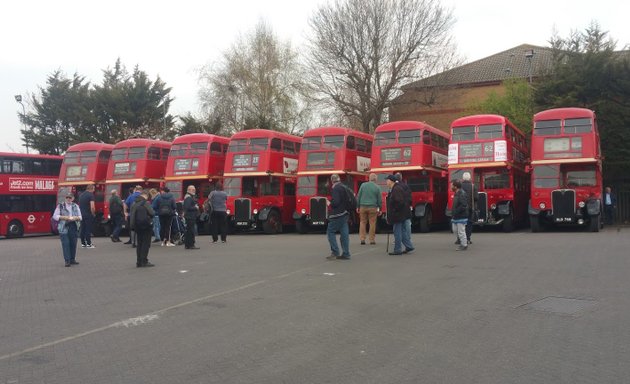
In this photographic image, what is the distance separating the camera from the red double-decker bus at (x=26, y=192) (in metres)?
27.1

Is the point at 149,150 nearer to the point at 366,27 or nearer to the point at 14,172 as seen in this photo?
the point at 14,172

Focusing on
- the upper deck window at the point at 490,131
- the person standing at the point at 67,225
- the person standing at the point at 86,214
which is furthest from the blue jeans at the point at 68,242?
the upper deck window at the point at 490,131

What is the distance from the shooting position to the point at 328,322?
21.2ft

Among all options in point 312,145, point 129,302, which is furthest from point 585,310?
point 312,145

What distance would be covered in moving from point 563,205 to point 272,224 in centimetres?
1121

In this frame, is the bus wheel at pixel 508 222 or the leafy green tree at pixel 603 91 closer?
the bus wheel at pixel 508 222

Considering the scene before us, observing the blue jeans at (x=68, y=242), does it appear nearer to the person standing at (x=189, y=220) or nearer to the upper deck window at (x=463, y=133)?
the person standing at (x=189, y=220)

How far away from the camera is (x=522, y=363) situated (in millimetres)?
4844

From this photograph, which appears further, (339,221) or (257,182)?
(257,182)

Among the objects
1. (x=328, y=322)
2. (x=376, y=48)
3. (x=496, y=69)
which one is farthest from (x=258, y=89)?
(x=328, y=322)

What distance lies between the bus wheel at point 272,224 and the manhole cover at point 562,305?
16683 mm

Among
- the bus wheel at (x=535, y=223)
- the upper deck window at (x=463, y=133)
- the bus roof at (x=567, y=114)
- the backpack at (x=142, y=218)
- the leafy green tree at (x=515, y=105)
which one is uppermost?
the leafy green tree at (x=515, y=105)

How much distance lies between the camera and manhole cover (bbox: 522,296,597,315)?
6.64 m

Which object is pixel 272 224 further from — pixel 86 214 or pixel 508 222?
pixel 508 222
